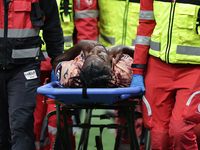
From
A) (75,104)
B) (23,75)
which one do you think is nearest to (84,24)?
(23,75)

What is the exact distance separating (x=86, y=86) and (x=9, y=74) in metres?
0.86

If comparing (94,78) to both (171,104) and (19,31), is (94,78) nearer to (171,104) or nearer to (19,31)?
(171,104)

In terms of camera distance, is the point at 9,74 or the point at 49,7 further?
the point at 49,7

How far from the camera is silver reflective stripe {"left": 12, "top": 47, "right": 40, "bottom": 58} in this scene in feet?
10.2

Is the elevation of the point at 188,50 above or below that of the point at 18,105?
above

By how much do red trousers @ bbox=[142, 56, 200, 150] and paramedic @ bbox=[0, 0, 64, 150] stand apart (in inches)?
39.2

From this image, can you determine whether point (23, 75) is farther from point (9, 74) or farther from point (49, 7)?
point (49, 7)

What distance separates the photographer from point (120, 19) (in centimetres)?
463

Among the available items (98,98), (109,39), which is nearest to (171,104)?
(98,98)

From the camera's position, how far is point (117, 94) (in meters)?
2.48

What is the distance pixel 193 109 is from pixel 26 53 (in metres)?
1.48

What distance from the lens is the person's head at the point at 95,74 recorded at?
2.65 metres

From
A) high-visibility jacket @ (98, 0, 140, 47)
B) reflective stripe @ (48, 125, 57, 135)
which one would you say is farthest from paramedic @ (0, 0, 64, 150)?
high-visibility jacket @ (98, 0, 140, 47)

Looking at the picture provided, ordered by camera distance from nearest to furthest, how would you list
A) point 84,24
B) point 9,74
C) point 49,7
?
point 9,74, point 49,7, point 84,24
